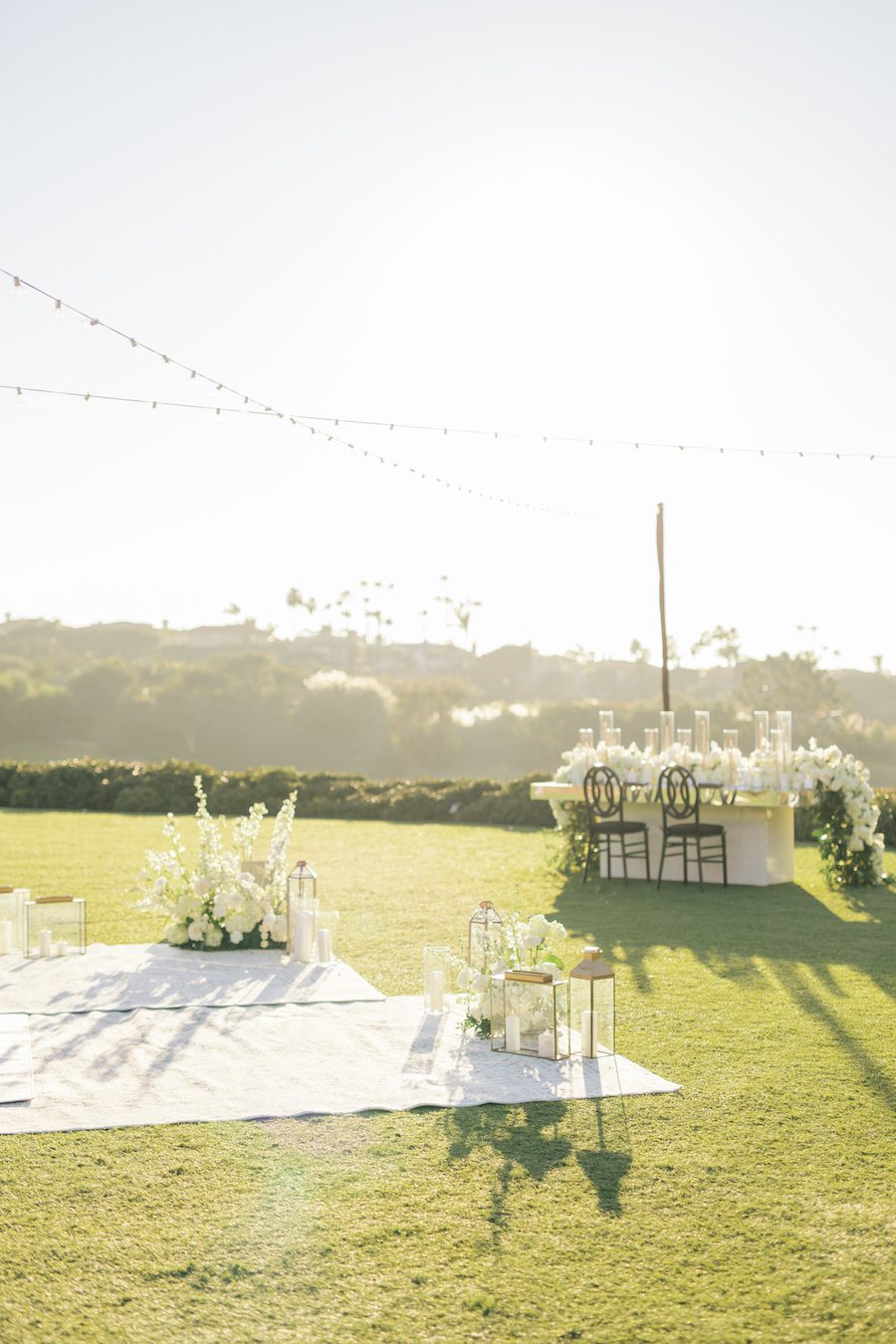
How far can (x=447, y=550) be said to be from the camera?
104 ft

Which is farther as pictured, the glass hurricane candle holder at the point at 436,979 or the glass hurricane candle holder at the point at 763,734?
the glass hurricane candle holder at the point at 763,734

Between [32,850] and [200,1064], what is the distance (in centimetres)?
889

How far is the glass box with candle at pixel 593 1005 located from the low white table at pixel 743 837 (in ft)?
18.0

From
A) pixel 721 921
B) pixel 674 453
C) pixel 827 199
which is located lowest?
pixel 721 921

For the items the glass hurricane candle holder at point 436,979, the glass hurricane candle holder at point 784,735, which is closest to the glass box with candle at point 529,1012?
the glass hurricane candle holder at point 436,979

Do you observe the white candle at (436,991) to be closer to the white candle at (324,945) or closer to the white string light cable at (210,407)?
the white candle at (324,945)

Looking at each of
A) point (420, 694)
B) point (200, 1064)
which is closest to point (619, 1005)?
point (200, 1064)

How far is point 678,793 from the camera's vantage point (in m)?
10.4

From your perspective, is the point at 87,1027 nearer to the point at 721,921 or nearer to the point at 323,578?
the point at 721,921

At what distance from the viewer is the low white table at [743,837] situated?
10.4 m

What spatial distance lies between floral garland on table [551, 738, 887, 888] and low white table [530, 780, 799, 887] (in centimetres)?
15

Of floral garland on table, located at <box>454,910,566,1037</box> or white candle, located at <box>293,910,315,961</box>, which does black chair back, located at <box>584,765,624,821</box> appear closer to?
white candle, located at <box>293,910,315,961</box>

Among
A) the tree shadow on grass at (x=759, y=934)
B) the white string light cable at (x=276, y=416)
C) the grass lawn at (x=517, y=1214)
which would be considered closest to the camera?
the grass lawn at (x=517, y=1214)

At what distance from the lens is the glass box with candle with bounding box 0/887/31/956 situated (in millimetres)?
7039
